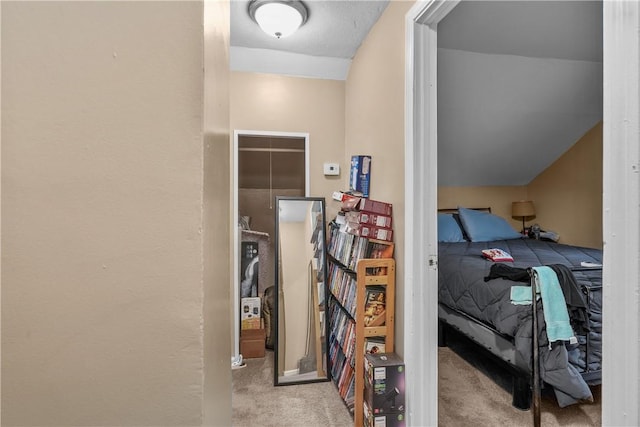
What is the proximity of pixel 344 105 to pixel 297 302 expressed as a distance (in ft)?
5.63

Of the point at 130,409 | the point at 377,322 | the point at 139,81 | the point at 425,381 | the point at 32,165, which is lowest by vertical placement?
the point at 425,381

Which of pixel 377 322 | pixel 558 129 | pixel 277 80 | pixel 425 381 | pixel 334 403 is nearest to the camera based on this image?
pixel 425 381

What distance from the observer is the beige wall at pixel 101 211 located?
401 millimetres

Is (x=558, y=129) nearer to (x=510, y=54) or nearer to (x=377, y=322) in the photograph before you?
(x=510, y=54)

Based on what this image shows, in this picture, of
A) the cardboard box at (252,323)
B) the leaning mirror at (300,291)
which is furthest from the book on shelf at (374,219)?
the cardboard box at (252,323)

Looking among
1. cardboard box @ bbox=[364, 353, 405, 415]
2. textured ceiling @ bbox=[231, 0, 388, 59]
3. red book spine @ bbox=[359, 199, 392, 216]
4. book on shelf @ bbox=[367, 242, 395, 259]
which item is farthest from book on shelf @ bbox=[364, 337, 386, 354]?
textured ceiling @ bbox=[231, 0, 388, 59]

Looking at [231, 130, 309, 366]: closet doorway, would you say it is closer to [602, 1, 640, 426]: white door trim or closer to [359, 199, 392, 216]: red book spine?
[359, 199, 392, 216]: red book spine

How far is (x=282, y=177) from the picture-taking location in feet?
9.78

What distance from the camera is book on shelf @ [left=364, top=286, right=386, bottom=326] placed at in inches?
74.2

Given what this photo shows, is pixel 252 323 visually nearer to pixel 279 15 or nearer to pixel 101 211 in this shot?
pixel 279 15

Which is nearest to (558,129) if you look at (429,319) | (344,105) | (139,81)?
(344,105)

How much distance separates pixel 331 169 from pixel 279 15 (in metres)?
1.26

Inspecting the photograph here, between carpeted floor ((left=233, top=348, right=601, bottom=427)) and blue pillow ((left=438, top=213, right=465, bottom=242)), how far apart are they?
161 cm

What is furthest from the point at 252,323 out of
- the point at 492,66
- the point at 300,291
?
the point at 492,66
